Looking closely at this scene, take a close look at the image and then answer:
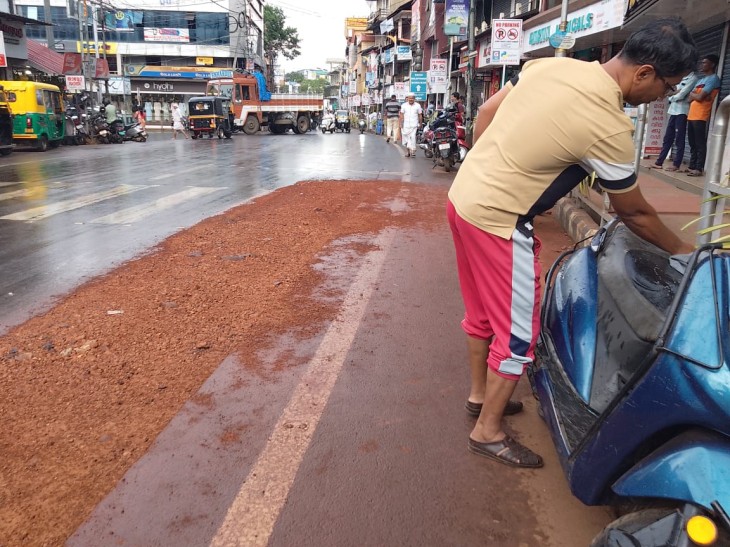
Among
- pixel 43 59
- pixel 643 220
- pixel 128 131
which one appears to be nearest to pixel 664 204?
pixel 643 220

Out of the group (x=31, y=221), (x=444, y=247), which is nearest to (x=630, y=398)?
(x=444, y=247)

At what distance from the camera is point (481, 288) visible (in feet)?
7.90

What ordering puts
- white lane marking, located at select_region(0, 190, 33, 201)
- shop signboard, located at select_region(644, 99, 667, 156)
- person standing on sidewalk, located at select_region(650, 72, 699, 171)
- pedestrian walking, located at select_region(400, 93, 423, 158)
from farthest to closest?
pedestrian walking, located at select_region(400, 93, 423, 158) < shop signboard, located at select_region(644, 99, 667, 156) < white lane marking, located at select_region(0, 190, 33, 201) < person standing on sidewalk, located at select_region(650, 72, 699, 171)

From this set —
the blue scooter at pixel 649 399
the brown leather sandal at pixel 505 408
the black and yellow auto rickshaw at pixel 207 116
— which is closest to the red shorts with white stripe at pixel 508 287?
the blue scooter at pixel 649 399

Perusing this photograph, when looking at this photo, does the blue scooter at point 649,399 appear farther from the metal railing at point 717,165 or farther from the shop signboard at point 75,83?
the shop signboard at point 75,83

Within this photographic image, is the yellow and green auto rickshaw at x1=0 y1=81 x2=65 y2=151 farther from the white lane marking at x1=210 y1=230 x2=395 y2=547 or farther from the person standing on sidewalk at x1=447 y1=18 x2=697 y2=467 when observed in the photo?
the person standing on sidewalk at x1=447 y1=18 x2=697 y2=467

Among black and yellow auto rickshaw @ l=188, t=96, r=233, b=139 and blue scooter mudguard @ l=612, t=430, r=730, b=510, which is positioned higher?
black and yellow auto rickshaw @ l=188, t=96, r=233, b=139

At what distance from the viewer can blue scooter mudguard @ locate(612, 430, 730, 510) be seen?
4.39ft

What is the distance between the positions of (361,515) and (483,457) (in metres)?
0.67

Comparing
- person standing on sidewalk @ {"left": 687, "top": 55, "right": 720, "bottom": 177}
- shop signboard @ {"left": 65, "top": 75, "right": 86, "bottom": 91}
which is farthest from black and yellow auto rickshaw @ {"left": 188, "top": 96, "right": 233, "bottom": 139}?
person standing on sidewalk @ {"left": 687, "top": 55, "right": 720, "bottom": 177}

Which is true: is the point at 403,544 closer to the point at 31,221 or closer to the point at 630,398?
the point at 630,398

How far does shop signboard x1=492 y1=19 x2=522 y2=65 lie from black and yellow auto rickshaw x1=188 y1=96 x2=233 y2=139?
18.8 meters

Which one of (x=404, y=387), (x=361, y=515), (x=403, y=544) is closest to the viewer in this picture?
(x=403, y=544)

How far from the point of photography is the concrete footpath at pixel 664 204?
602 cm
